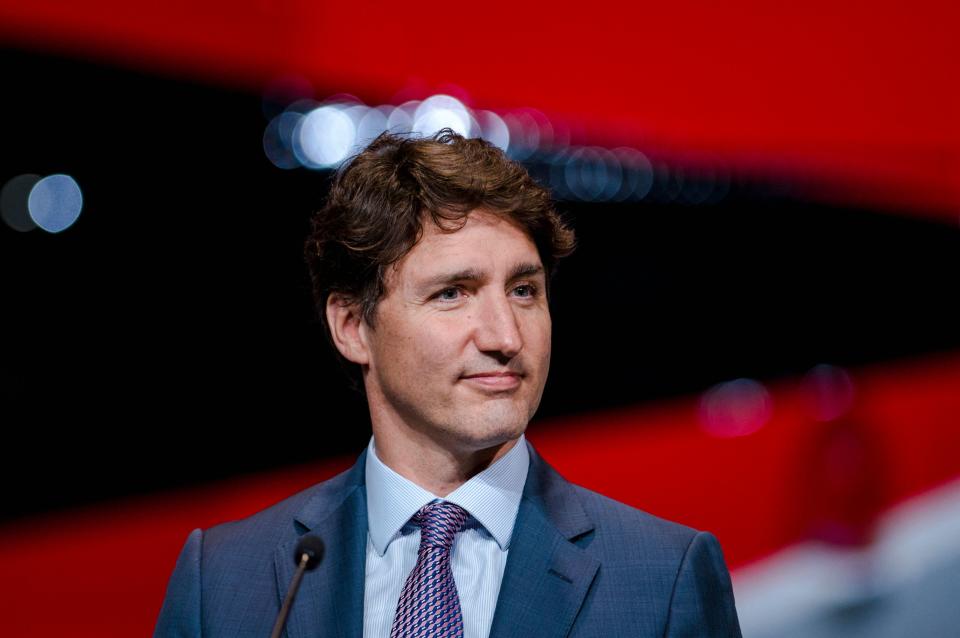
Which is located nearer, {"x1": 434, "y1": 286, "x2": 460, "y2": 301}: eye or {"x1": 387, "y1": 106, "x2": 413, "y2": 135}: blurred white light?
{"x1": 434, "y1": 286, "x2": 460, "y2": 301}: eye

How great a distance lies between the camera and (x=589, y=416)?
349cm

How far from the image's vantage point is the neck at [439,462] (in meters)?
1.36

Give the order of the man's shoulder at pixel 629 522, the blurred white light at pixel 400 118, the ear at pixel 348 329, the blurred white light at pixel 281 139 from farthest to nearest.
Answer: the blurred white light at pixel 400 118
the blurred white light at pixel 281 139
the ear at pixel 348 329
the man's shoulder at pixel 629 522

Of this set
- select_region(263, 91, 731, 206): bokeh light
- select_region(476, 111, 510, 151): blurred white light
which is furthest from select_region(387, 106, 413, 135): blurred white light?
select_region(476, 111, 510, 151): blurred white light

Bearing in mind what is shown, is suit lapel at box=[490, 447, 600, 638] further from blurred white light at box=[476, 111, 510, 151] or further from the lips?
blurred white light at box=[476, 111, 510, 151]

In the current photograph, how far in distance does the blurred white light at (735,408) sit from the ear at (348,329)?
8.36ft

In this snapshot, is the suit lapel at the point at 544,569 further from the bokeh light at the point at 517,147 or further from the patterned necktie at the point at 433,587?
the bokeh light at the point at 517,147

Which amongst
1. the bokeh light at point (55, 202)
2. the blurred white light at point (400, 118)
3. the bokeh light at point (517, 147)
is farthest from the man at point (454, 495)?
the blurred white light at point (400, 118)

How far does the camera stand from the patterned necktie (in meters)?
1.24

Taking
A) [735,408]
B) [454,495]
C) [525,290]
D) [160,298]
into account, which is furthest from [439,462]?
[735,408]

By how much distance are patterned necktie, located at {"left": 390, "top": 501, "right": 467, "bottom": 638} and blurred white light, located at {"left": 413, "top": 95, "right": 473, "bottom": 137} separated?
1542 mm

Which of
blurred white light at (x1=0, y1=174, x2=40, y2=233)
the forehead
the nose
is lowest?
the nose

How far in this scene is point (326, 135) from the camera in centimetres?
251

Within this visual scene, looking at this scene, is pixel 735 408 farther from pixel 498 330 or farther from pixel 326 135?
pixel 498 330
